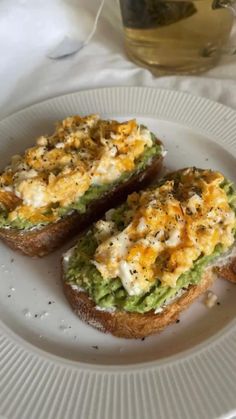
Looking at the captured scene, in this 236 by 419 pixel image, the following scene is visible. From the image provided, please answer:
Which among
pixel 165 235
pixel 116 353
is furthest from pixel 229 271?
pixel 116 353

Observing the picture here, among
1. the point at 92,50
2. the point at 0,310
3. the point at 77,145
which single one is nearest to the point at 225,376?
the point at 0,310

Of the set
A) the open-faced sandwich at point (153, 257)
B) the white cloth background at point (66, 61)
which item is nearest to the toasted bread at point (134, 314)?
the open-faced sandwich at point (153, 257)

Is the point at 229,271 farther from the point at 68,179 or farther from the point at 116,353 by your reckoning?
the point at 68,179

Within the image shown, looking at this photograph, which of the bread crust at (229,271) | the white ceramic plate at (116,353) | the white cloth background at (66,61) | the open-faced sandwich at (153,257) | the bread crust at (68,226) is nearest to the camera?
the white ceramic plate at (116,353)

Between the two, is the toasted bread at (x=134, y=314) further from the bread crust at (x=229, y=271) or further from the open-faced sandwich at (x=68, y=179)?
the open-faced sandwich at (x=68, y=179)

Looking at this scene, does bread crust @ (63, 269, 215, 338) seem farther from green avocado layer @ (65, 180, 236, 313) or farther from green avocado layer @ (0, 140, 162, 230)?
green avocado layer @ (0, 140, 162, 230)

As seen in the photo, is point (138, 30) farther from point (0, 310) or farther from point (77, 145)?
point (0, 310)
